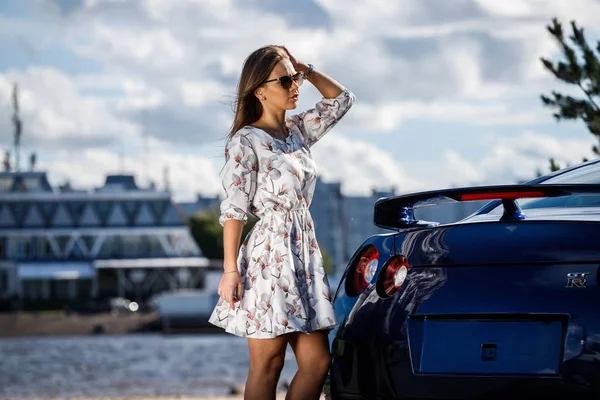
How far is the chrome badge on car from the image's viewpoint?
3113mm

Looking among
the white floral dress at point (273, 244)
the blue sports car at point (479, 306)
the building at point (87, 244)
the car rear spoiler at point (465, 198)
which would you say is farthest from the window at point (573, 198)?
the building at point (87, 244)

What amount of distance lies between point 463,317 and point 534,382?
0.27m

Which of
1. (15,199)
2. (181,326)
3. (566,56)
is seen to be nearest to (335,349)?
(566,56)

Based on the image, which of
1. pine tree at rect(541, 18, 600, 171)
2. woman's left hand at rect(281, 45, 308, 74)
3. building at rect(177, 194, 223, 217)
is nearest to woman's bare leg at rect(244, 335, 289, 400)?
woman's left hand at rect(281, 45, 308, 74)

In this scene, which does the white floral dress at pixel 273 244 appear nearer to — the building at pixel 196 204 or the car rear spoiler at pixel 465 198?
the car rear spoiler at pixel 465 198

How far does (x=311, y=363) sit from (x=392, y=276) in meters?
0.47

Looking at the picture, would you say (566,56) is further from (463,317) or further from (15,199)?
(15,199)

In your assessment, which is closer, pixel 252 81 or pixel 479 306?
pixel 479 306

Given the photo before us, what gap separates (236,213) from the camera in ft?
12.6

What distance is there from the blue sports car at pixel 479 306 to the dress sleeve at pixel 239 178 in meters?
0.48

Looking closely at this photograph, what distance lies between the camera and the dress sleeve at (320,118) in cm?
425

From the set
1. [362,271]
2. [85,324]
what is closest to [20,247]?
[85,324]

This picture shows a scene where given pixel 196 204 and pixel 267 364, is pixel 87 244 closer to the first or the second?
pixel 196 204

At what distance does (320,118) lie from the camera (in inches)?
168
